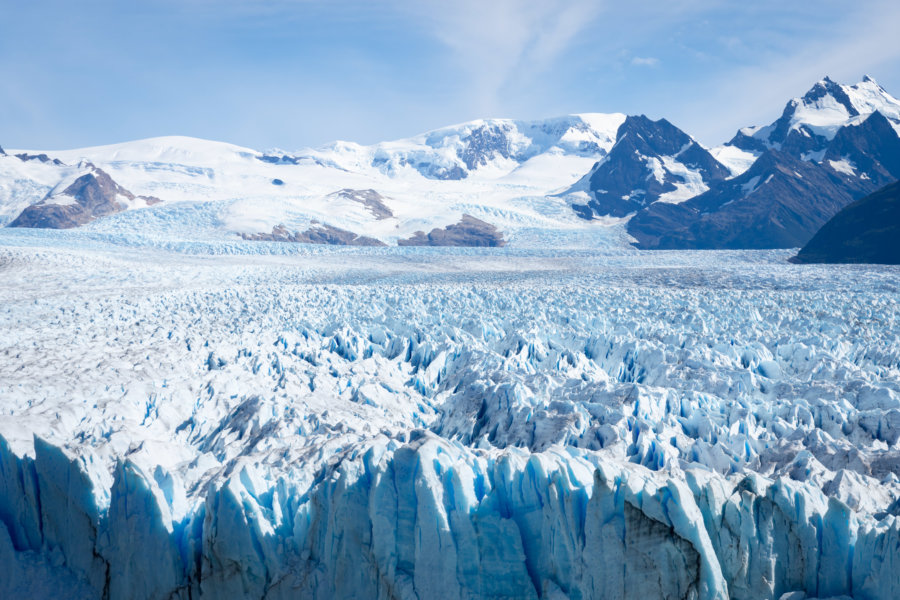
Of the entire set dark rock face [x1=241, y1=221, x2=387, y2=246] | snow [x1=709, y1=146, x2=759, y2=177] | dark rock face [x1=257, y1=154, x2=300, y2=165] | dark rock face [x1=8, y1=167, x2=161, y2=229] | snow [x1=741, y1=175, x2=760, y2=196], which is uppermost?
dark rock face [x1=257, y1=154, x2=300, y2=165]

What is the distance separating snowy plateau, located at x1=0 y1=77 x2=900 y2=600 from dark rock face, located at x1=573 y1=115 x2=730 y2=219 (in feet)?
173

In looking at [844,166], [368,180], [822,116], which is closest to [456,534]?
[844,166]

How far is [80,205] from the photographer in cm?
5938

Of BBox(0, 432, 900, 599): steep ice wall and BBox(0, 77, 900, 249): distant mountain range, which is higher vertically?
BBox(0, 77, 900, 249): distant mountain range

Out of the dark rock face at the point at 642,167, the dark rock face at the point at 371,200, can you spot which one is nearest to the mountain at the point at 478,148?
the dark rock face at the point at 642,167

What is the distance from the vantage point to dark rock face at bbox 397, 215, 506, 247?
52094mm

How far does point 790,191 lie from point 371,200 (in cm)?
3871

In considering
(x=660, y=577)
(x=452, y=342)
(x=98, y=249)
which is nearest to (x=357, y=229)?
(x=98, y=249)

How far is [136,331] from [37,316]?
3967 mm

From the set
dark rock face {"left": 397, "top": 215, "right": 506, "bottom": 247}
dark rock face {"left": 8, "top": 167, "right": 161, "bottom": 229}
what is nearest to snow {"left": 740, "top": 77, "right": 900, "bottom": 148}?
dark rock face {"left": 397, "top": 215, "right": 506, "bottom": 247}

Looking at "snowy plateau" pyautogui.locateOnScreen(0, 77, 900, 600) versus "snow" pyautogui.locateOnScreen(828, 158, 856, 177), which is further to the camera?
"snow" pyautogui.locateOnScreen(828, 158, 856, 177)

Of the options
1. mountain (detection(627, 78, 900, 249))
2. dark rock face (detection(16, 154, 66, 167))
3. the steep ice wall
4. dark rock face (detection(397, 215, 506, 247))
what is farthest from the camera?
dark rock face (detection(16, 154, 66, 167))

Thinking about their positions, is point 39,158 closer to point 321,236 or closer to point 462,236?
point 321,236

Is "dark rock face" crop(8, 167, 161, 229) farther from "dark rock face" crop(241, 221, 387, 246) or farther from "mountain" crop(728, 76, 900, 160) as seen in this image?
"mountain" crop(728, 76, 900, 160)
